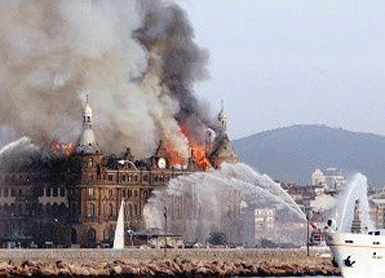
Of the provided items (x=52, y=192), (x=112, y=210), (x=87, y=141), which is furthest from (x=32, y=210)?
(x=87, y=141)

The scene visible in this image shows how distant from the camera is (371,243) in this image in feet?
304

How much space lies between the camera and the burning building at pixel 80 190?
539ft

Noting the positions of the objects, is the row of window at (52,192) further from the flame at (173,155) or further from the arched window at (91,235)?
the flame at (173,155)

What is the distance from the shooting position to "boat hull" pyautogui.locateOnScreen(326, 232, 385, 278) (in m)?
92.4

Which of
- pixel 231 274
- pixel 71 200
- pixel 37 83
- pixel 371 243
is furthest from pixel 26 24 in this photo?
pixel 371 243

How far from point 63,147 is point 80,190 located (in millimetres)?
9268

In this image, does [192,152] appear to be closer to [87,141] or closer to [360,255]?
[87,141]

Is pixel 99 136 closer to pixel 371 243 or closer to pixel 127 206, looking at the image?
pixel 127 206

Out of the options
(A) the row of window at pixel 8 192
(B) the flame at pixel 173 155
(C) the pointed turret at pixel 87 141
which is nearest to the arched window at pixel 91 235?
(C) the pointed turret at pixel 87 141

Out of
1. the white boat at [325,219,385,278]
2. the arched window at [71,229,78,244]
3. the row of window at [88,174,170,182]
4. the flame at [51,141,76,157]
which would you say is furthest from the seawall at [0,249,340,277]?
the flame at [51,141,76,157]

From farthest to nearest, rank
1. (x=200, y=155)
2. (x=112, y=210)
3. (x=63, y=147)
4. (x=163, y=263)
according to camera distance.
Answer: (x=200, y=155), (x=63, y=147), (x=112, y=210), (x=163, y=263)

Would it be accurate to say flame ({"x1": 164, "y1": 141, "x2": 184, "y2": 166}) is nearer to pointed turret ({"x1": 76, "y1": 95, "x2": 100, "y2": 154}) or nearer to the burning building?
the burning building

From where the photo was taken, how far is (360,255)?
93000mm

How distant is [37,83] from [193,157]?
61.7ft
